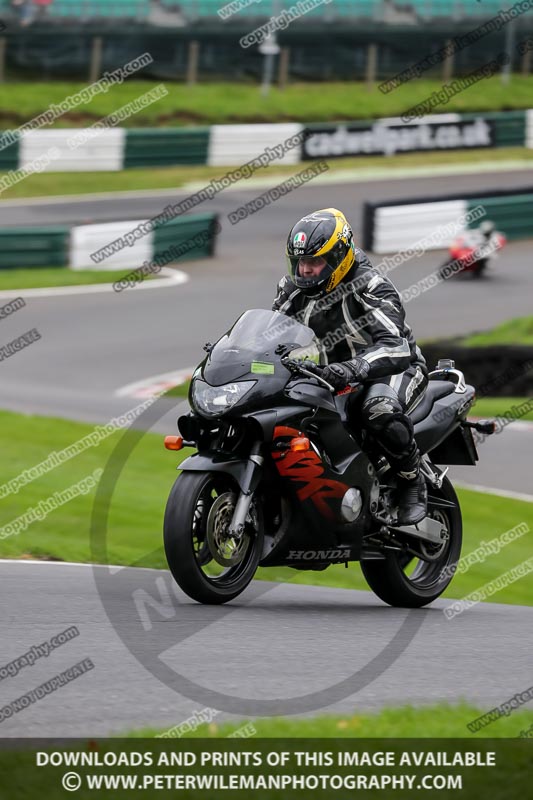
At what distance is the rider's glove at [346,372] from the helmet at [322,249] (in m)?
0.43

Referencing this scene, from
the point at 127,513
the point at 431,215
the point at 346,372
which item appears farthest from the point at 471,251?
the point at 346,372

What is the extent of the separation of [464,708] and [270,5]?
3813 cm

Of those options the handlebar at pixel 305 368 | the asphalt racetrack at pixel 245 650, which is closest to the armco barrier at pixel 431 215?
the asphalt racetrack at pixel 245 650

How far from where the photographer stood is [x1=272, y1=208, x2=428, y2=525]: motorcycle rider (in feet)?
23.2

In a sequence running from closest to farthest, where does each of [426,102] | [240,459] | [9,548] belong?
[240,459] → [9,548] → [426,102]

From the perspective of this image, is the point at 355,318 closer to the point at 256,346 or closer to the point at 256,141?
the point at 256,346

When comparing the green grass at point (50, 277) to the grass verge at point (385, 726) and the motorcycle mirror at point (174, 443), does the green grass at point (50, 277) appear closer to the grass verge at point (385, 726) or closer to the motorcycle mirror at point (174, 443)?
the motorcycle mirror at point (174, 443)

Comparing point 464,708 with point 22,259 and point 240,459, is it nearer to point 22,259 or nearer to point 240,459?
point 240,459

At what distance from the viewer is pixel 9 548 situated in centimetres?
897

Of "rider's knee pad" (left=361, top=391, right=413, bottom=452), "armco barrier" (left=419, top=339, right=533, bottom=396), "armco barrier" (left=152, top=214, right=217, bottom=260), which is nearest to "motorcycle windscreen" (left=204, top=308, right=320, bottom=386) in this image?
"rider's knee pad" (left=361, top=391, right=413, bottom=452)

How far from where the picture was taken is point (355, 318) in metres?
7.31

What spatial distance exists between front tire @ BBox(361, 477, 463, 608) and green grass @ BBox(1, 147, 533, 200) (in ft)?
71.7

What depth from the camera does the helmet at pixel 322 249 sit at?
7.05 metres
